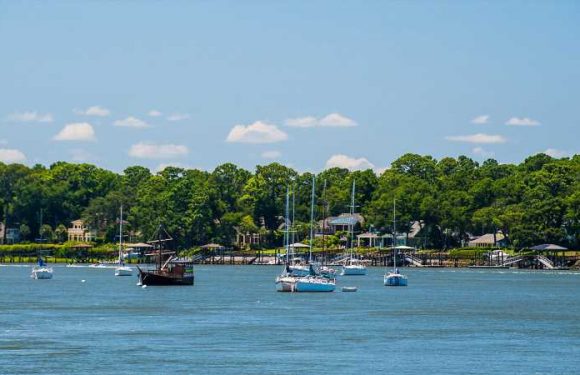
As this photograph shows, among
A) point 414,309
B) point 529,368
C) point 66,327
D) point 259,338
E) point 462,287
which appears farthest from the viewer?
point 462,287

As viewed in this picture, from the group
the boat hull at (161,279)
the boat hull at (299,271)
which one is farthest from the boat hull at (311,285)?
the boat hull at (299,271)

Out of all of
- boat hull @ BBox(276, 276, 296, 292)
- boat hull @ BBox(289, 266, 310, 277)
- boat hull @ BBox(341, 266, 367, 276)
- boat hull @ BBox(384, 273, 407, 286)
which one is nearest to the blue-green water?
boat hull @ BBox(276, 276, 296, 292)

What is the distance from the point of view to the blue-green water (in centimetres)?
6531

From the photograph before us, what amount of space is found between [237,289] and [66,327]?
51.9 meters

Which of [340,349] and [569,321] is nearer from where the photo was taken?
[340,349]

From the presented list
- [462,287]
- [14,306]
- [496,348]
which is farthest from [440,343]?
[462,287]

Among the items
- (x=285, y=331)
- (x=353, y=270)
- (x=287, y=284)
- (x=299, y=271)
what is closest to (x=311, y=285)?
(x=287, y=284)

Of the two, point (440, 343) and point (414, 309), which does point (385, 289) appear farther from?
point (440, 343)

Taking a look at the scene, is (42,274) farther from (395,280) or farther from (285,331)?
(285,331)

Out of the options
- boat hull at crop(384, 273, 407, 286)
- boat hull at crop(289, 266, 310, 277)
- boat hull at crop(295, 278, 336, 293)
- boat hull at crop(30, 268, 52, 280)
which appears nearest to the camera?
boat hull at crop(295, 278, 336, 293)

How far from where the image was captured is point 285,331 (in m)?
82.6

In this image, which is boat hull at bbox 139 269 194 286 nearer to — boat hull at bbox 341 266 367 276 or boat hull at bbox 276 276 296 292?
boat hull at bbox 276 276 296 292

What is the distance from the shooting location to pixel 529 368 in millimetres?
64500

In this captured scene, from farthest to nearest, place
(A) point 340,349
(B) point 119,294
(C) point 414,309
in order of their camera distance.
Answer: (B) point 119,294 → (C) point 414,309 → (A) point 340,349
